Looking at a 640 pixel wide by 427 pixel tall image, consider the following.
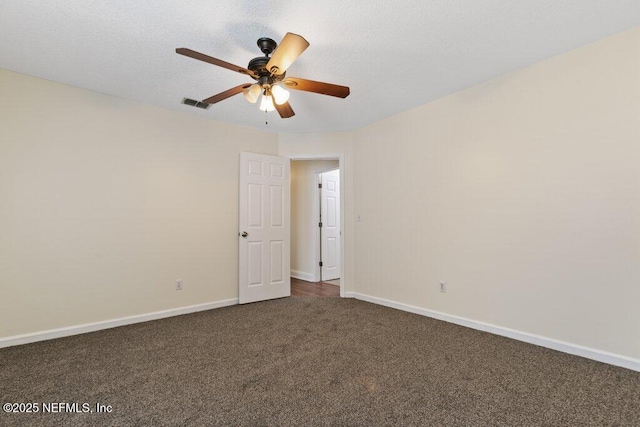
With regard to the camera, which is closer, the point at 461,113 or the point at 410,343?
the point at 410,343

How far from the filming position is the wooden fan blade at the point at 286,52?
5.85 ft

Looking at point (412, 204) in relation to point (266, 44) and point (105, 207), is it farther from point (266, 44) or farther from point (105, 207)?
point (105, 207)

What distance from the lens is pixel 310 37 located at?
2.29m

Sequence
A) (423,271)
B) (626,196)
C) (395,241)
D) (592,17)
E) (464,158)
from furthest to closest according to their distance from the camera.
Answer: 1. (395,241)
2. (423,271)
3. (464,158)
4. (626,196)
5. (592,17)

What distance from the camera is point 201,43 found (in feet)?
7.76

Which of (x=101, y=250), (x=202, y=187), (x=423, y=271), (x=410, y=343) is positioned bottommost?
(x=410, y=343)

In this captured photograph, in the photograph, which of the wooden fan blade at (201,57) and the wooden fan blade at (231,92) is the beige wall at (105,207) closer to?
the wooden fan blade at (231,92)

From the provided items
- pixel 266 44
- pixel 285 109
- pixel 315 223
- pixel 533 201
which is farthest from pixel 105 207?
pixel 533 201

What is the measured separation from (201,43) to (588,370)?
3725 millimetres

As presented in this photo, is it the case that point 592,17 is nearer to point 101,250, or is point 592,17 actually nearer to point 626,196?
point 626,196

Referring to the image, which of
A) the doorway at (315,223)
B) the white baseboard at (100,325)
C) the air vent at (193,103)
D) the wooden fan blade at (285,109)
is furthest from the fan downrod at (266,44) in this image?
the doorway at (315,223)

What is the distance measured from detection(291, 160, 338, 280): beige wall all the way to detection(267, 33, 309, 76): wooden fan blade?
3494mm

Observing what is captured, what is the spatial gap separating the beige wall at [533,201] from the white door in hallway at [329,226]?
2025 mm

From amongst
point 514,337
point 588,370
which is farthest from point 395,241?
point 588,370
